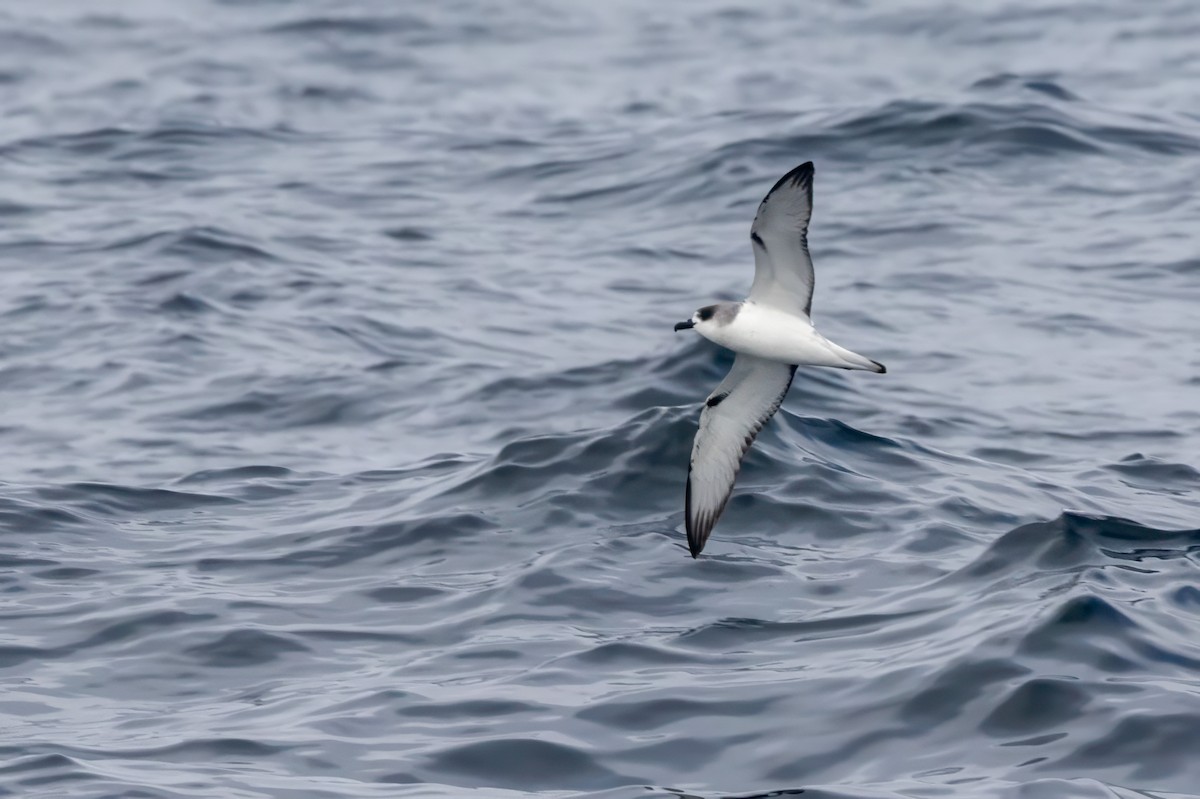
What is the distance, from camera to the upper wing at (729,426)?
33.3 feet

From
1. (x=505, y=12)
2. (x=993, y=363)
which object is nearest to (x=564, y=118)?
(x=505, y=12)

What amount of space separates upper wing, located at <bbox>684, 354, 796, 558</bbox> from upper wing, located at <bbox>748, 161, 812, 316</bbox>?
61 centimetres

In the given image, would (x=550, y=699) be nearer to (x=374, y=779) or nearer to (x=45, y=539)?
(x=374, y=779)

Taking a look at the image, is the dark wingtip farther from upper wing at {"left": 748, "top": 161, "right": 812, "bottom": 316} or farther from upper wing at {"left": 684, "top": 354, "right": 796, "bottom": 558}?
upper wing at {"left": 684, "top": 354, "right": 796, "bottom": 558}

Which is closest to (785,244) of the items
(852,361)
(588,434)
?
(852,361)

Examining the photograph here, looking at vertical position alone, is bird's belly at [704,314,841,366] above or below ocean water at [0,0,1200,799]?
above

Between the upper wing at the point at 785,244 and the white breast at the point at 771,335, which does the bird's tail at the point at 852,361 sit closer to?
the white breast at the point at 771,335

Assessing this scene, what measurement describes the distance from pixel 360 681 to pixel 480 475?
2826mm

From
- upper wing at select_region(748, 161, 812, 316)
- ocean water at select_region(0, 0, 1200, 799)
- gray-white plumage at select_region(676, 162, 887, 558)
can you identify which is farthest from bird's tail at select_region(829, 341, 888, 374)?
ocean water at select_region(0, 0, 1200, 799)

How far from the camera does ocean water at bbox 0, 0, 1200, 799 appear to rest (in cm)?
798

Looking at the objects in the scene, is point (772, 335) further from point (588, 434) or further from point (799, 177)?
point (588, 434)

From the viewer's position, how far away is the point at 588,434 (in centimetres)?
1181

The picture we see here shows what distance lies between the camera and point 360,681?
28.7ft

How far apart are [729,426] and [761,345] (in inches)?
36.9
